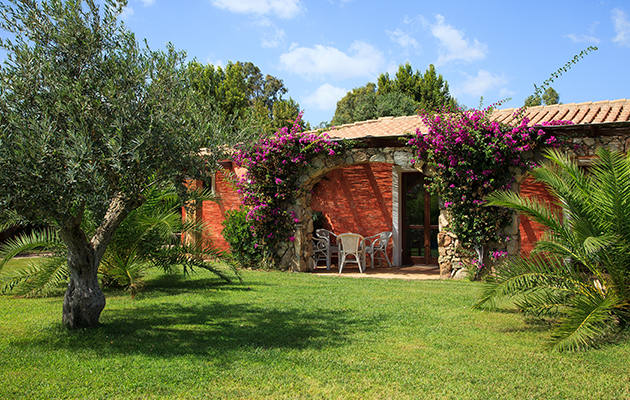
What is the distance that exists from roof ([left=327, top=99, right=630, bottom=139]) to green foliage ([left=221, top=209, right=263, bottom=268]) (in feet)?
8.79

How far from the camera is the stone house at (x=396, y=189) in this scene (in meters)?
7.65

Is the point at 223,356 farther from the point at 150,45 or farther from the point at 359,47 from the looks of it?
the point at 359,47

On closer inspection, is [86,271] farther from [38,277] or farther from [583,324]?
[583,324]

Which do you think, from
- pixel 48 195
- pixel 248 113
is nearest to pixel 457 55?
pixel 248 113

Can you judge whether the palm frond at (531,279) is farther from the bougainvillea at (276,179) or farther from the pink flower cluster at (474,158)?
the bougainvillea at (276,179)

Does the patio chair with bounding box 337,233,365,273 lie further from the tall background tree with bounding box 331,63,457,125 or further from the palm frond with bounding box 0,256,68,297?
the tall background tree with bounding box 331,63,457,125

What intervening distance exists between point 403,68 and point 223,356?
73.1 ft

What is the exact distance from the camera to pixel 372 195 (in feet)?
39.6

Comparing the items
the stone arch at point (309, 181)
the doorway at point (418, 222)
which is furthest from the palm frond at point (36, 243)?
the doorway at point (418, 222)

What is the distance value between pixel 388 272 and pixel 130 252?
219 inches

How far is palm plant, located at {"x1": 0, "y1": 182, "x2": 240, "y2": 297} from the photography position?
5.97m

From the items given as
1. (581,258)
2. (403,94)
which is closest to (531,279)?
(581,258)

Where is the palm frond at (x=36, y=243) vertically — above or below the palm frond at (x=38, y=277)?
above

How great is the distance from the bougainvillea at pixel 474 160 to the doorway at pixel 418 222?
2.85m
